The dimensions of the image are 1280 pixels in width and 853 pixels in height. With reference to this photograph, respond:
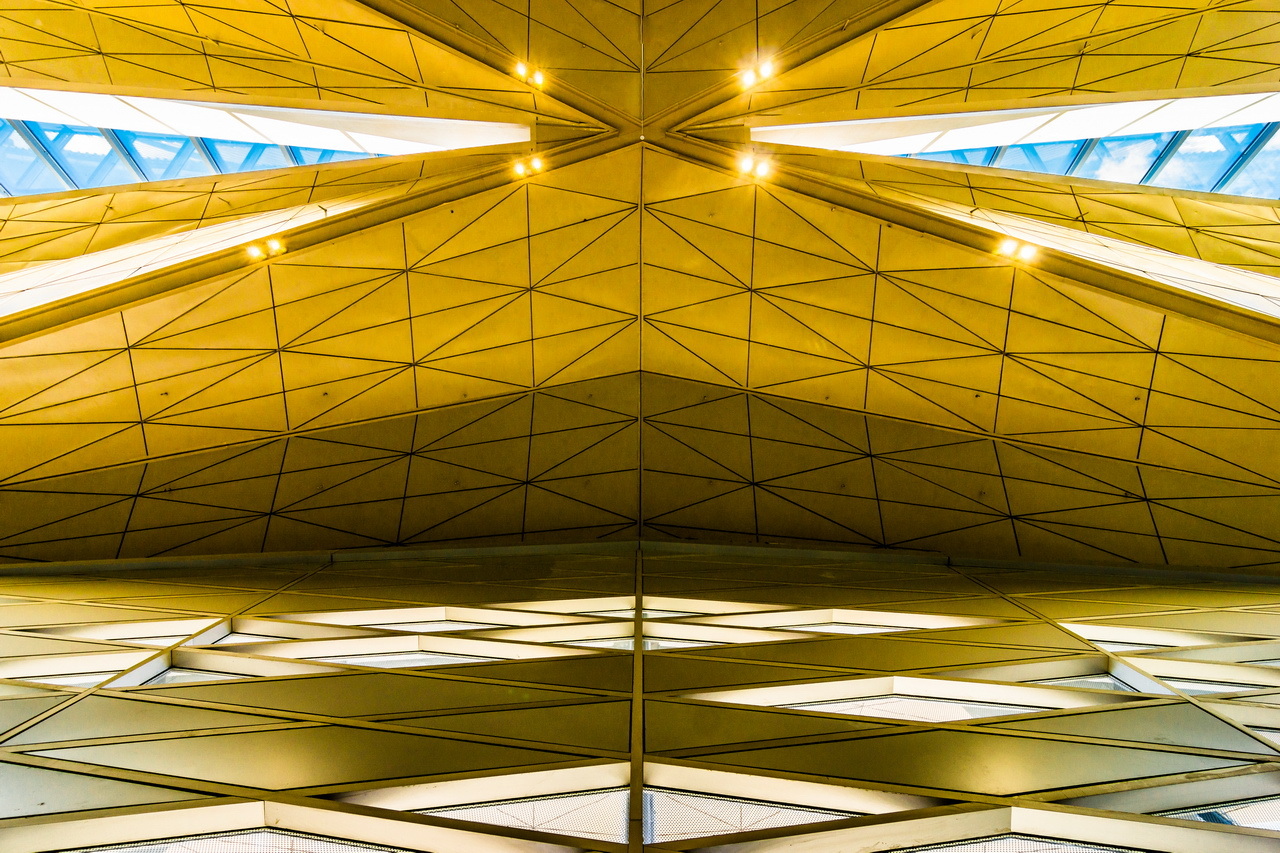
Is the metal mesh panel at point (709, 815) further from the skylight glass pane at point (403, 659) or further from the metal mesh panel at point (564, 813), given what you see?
the skylight glass pane at point (403, 659)

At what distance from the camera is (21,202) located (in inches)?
779

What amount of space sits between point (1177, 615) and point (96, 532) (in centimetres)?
2146

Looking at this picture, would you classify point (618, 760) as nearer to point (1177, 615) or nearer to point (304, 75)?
point (1177, 615)

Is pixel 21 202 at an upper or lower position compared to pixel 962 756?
upper

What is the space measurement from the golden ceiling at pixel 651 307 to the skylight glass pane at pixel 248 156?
9.71 metres

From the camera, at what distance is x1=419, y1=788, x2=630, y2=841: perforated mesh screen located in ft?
18.3

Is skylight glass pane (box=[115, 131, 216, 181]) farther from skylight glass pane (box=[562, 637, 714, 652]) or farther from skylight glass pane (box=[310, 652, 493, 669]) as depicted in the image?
skylight glass pane (box=[562, 637, 714, 652])

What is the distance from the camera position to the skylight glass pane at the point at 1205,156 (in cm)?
2223

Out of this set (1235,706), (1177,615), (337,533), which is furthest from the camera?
(337,533)

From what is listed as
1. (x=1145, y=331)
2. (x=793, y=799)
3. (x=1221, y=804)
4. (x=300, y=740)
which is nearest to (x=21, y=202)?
(x=300, y=740)

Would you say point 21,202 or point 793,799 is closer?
point 793,799

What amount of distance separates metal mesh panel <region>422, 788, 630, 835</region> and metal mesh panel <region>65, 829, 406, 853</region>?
61 centimetres

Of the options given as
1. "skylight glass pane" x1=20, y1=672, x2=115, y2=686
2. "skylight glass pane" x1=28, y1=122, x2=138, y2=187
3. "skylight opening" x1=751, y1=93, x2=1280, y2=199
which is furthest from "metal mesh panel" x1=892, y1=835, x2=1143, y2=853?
"skylight glass pane" x1=28, y1=122, x2=138, y2=187

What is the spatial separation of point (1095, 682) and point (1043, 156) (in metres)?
24.7
